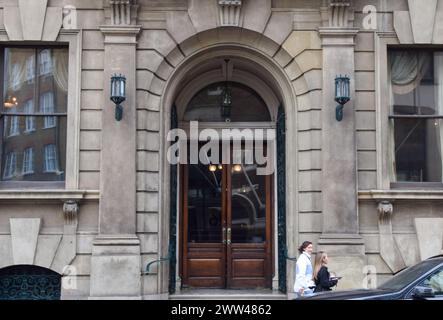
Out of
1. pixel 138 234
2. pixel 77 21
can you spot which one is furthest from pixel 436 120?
pixel 77 21

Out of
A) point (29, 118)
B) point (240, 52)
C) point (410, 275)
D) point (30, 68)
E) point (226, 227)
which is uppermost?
point (240, 52)

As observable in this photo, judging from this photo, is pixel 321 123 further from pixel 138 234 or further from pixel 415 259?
pixel 138 234

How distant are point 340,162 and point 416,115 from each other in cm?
213

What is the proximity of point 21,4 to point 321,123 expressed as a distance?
21.8 feet

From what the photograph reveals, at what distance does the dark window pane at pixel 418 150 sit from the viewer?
1276 centimetres

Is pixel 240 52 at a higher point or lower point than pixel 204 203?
higher

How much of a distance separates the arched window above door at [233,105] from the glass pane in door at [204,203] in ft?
4.00

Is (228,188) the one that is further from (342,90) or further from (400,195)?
→ (400,195)

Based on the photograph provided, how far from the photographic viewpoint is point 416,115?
12797 mm

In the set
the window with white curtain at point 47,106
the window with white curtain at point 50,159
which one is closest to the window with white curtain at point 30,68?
the window with white curtain at point 47,106

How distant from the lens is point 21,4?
40.5 feet

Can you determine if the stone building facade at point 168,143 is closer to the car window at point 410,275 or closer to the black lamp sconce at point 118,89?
the black lamp sconce at point 118,89

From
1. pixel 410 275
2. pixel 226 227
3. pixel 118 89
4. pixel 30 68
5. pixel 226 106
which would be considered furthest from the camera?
pixel 226 106

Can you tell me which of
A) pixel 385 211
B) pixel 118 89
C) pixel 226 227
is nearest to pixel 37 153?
pixel 118 89
